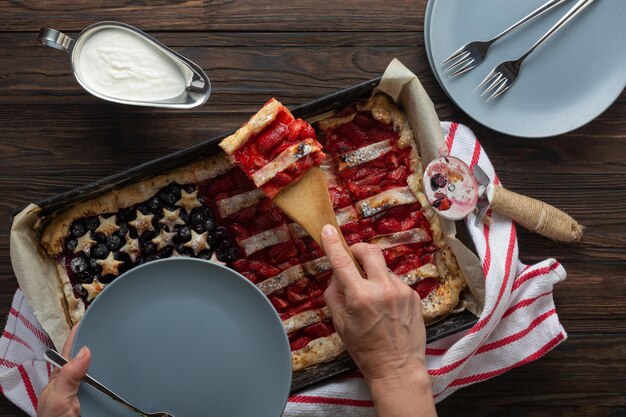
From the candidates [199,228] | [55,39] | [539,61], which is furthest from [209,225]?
[539,61]

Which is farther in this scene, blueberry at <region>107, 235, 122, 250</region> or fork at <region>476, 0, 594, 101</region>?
fork at <region>476, 0, 594, 101</region>

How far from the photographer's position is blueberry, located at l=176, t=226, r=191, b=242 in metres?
2.72

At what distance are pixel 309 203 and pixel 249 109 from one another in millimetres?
676

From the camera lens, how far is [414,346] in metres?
2.48

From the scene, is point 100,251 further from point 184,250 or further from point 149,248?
point 184,250

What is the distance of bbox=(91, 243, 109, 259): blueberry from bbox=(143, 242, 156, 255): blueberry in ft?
0.53

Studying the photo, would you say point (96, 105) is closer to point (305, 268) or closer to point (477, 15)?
point (305, 268)

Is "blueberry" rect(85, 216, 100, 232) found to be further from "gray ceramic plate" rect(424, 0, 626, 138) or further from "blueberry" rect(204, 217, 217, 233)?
"gray ceramic plate" rect(424, 0, 626, 138)

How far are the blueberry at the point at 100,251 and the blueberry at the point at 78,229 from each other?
0.08m

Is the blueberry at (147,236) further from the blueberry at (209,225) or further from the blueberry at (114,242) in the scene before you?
the blueberry at (209,225)

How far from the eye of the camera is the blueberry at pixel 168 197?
2744 mm

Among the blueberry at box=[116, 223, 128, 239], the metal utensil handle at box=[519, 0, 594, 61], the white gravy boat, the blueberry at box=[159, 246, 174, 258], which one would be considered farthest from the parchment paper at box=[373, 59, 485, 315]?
the blueberry at box=[116, 223, 128, 239]

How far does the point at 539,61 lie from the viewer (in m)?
3.03

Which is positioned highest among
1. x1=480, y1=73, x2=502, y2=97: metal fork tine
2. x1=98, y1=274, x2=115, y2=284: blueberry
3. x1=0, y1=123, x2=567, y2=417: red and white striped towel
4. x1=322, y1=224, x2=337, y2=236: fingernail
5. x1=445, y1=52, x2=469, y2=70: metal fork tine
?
x1=445, y1=52, x2=469, y2=70: metal fork tine
